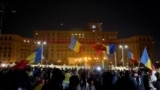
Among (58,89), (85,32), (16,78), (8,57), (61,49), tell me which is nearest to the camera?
(58,89)

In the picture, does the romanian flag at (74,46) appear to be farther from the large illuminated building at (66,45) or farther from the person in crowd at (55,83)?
the large illuminated building at (66,45)

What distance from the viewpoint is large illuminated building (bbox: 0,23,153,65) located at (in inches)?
4444

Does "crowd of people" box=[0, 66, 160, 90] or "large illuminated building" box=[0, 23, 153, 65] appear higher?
"large illuminated building" box=[0, 23, 153, 65]

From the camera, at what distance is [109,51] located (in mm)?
35781

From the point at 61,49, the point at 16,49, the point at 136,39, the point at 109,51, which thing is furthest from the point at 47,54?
the point at 109,51

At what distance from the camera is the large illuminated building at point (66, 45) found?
112875 millimetres

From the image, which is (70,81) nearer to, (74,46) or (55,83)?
(55,83)

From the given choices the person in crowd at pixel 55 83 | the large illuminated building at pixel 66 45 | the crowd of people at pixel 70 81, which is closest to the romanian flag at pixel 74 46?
the crowd of people at pixel 70 81

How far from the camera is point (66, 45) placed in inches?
4872

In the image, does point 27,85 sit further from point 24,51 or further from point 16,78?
point 24,51

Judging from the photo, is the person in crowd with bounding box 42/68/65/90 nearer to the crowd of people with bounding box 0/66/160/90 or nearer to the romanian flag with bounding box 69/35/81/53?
the crowd of people with bounding box 0/66/160/90

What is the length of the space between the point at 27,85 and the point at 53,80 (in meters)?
3.30

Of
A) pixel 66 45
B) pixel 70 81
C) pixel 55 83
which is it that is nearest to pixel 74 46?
pixel 70 81

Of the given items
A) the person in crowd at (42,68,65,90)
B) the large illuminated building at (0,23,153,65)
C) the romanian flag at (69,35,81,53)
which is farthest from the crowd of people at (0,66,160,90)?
the large illuminated building at (0,23,153,65)
